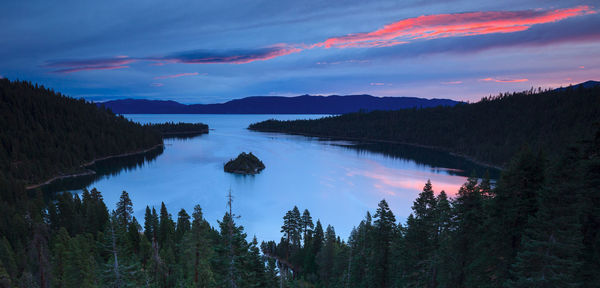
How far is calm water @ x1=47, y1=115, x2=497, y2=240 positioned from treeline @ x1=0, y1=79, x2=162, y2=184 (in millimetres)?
12854

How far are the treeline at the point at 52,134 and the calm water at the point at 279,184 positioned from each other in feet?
42.2

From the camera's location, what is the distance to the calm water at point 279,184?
68.4m

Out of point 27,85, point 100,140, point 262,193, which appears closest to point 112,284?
point 262,193

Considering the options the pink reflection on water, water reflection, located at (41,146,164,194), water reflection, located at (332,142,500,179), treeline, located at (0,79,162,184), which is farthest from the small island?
water reflection, located at (332,142,500,179)

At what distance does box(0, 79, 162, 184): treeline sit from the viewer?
Answer: 10244 cm

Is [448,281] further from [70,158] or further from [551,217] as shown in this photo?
[70,158]

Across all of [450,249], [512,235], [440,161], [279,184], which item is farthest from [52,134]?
[440,161]

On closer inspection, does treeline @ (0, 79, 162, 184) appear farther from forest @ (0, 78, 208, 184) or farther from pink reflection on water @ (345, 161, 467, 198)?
pink reflection on water @ (345, 161, 467, 198)

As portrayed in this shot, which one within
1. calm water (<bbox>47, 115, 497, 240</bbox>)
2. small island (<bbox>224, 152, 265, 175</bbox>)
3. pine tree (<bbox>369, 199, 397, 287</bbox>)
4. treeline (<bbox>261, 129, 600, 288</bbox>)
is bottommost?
calm water (<bbox>47, 115, 497, 240</bbox>)

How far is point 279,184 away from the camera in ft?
301

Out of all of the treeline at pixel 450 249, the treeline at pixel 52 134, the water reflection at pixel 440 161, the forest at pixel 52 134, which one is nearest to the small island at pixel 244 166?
the forest at pixel 52 134

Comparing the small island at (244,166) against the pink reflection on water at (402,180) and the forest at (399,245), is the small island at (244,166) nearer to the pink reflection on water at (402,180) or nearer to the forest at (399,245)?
the pink reflection on water at (402,180)

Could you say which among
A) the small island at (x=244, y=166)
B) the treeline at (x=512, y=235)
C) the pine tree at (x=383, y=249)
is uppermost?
the treeline at (x=512, y=235)

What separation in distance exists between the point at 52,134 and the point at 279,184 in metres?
123
